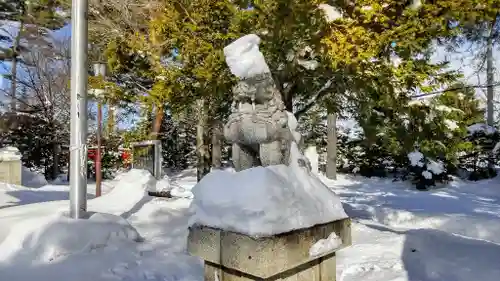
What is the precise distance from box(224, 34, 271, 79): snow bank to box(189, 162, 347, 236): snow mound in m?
0.73

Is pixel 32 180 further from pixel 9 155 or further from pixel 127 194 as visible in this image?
pixel 127 194

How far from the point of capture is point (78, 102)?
5.38 meters

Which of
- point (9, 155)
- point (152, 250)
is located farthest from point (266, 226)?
point (9, 155)

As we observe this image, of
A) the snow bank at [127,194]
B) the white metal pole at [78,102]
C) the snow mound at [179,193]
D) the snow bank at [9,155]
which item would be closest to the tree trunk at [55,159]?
the snow bank at [9,155]

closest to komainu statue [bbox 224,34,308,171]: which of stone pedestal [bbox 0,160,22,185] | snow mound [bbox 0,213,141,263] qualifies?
snow mound [bbox 0,213,141,263]

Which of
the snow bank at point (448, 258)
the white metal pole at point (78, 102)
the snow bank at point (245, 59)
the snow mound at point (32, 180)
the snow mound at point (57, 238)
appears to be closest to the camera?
the snow bank at point (245, 59)

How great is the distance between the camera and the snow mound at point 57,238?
4.55m

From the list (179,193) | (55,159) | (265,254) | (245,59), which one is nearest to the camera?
(265,254)

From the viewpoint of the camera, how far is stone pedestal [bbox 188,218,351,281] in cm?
198

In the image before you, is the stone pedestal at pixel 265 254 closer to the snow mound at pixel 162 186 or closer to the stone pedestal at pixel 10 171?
the snow mound at pixel 162 186

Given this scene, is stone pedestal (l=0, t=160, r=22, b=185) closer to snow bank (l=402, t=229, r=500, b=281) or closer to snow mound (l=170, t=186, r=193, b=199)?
snow mound (l=170, t=186, r=193, b=199)

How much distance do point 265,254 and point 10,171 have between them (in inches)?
520

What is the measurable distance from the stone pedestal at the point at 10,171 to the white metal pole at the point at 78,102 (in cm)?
877

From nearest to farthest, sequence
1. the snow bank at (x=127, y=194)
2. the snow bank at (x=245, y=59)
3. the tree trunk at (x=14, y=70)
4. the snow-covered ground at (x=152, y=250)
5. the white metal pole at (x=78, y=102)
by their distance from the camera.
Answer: the snow bank at (x=245, y=59) < the snow-covered ground at (x=152, y=250) < the white metal pole at (x=78, y=102) < the snow bank at (x=127, y=194) < the tree trunk at (x=14, y=70)
